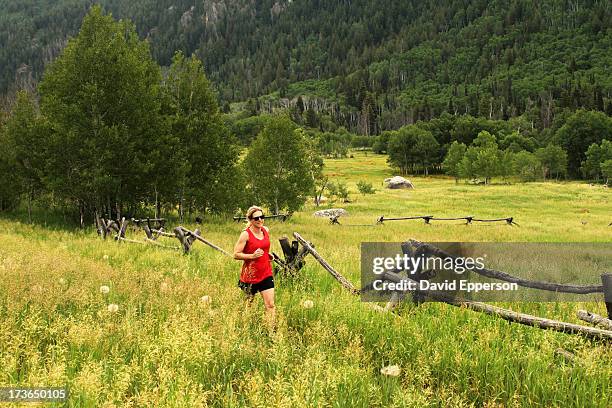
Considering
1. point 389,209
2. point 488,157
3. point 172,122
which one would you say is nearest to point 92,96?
point 172,122

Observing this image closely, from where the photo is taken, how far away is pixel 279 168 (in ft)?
115

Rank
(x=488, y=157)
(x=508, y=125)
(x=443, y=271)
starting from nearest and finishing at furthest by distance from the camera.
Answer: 1. (x=443, y=271)
2. (x=488, y=157)
3. (x=508, y=125)

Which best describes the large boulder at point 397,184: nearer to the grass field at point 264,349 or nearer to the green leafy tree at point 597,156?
the green leafy tree at point 597,156

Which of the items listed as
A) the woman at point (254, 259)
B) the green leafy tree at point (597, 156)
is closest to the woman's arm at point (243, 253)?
A: the woman at point (254, 259)

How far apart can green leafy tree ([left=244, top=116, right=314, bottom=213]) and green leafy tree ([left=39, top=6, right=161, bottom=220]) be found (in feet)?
40.7

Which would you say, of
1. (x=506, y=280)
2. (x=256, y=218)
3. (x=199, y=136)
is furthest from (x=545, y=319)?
(x=199, y=136)

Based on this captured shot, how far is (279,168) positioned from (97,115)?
15.8 metres

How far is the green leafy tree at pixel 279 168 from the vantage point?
34656 mm

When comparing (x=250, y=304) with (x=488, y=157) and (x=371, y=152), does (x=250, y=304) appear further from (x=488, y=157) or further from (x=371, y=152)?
(x=371, y=152)

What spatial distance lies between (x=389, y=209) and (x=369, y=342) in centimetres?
4576

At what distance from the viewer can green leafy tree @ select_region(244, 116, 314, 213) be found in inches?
1364

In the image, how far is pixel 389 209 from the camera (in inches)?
1978

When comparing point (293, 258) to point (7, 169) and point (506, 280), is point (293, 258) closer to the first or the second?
point (506, 280)

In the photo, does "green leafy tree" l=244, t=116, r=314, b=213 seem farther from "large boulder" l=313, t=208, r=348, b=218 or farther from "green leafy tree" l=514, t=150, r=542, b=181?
"green leafy tree" l=514, t=150, r=542, b=181
